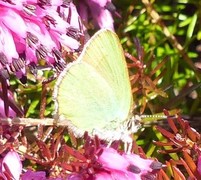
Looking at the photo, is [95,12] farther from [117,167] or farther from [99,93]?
[117,167]

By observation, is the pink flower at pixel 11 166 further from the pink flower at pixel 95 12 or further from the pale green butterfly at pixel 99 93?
the pink flower at pixel 95 12

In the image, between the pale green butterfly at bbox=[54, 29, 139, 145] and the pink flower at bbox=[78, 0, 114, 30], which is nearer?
the pale green butterfly at bbox=[54, 29, 139, 145]

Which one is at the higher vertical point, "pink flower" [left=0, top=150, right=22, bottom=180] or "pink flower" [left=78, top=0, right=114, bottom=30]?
"pink flower" [left=78, top=0, right=114, bottom=30]

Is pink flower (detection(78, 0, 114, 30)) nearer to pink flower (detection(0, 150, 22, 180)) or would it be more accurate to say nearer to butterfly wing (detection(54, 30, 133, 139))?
butterfly wing (detection(54, 30, 133, 139))

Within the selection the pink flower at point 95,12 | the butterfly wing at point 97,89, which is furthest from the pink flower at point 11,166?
the pink flower at point 95,12

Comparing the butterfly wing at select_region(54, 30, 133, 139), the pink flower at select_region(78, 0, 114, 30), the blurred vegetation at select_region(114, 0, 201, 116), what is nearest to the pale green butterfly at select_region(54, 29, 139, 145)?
the butterfly wing at select_region(54, 30, 133, 139)

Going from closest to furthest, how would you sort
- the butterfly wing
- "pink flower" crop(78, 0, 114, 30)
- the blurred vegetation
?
1. the butterfly wing
2. "pink flower" crop(78, 0, 114, 30)
3. the blurred vegetation

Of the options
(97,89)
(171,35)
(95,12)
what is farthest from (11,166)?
(171,35)

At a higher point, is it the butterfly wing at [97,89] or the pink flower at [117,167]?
the butterfly wing at [97,89]
